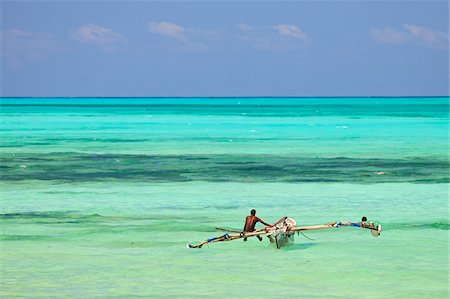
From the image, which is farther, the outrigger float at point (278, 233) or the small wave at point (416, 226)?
the small wave at point (416, 226)

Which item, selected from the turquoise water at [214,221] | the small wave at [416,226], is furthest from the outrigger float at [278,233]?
the small wave at [416,226]

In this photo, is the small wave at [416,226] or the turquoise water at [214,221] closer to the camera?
the turquoise water at [214,221]

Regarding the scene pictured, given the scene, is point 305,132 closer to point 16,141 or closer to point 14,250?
point 16,141

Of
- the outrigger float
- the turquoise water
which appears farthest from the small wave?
the outrigger float

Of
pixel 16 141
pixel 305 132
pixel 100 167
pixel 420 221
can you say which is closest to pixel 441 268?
pixel 420 221

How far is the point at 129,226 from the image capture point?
17.9 m

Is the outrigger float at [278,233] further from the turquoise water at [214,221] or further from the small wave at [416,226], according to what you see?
the small wave at [416,226]

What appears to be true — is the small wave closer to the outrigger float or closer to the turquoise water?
the turquoise water

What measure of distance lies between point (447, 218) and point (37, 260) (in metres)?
8.39

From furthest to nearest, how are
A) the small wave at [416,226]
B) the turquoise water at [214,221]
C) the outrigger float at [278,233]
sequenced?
1. the small wave at [416,226]
2. the outrigger float at [278,233]
3. the turquoise water at [214,221]

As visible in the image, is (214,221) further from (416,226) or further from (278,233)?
(416,226)

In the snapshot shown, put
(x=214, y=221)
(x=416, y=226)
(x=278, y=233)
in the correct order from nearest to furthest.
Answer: (x=278, y=233), (x=416, y=226), (x=214, y=221)

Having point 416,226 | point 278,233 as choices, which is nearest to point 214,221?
point 278,233

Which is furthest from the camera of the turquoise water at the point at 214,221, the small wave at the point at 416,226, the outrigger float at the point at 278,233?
the small wave at the point at 416,226
